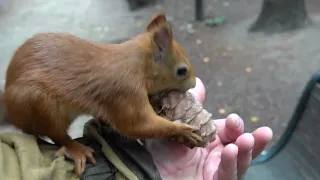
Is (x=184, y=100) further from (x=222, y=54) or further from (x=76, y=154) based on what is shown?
(x=222, y=54)

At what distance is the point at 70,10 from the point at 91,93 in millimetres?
1848

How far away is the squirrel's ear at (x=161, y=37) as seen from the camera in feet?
2.51

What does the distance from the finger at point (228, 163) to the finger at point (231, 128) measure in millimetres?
121

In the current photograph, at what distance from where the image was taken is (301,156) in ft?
4.06

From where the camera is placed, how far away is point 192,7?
8.26 feet

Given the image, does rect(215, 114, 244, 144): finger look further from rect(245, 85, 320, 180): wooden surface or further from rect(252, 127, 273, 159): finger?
rect(245, 85, 320, 180): wooden surface

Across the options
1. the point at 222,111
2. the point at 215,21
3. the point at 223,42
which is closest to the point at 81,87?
the point at 222,111

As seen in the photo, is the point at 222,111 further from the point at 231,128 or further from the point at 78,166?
the point at 78,166

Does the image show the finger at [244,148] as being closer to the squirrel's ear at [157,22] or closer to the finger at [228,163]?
the finger at [228,163]

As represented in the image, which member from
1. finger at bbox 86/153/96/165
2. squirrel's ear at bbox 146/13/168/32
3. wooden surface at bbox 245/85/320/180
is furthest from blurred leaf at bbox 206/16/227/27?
finger at bbox 86/153/96/165

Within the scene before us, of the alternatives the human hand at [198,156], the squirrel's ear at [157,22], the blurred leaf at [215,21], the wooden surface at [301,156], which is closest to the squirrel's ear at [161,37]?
the squirrel's ear at [157,22]

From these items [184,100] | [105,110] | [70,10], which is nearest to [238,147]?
[184,100]

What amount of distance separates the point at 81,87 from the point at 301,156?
2.42 feet

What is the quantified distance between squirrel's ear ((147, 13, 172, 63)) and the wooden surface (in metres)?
0.56
